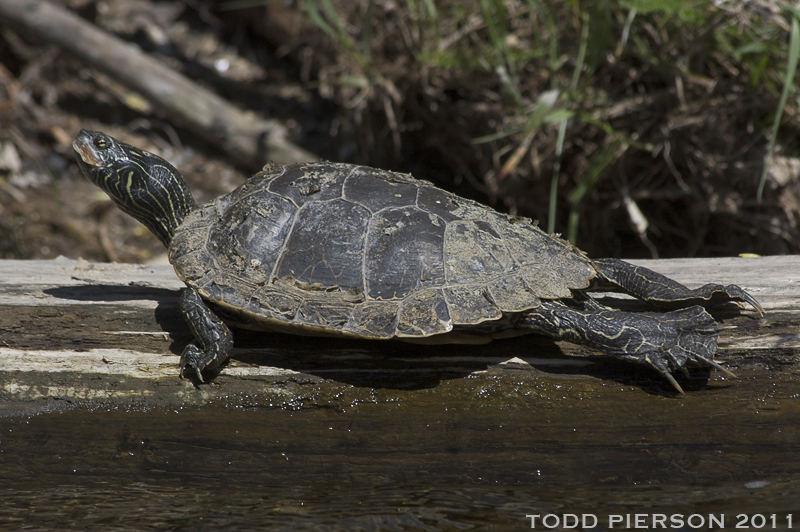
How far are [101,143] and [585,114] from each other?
3107 millimetres

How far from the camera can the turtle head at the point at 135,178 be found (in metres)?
3.13

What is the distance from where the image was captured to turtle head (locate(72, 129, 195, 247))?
313 cm

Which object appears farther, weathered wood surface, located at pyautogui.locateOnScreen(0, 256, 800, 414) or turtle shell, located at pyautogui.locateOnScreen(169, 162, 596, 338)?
weathered wood surface, located at pyautogui.locateOnScreen(0, 256, 800, 414)

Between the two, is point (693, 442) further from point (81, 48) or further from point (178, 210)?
point (81, 48)

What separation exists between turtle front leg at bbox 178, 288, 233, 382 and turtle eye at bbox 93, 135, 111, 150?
1.02m

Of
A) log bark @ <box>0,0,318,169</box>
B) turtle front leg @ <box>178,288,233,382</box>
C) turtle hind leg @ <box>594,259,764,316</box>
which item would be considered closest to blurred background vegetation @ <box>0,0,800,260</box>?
A: log bark @ <box>0,0,318,169</box>

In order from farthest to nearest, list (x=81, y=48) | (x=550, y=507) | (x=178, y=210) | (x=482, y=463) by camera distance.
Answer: (x=81, y=48), (x=178, y=210), (x=482, y=463), (x=550, y=507)

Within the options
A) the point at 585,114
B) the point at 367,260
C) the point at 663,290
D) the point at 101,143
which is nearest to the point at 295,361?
the point at 367,260

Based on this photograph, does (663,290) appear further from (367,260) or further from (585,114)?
(585,114)

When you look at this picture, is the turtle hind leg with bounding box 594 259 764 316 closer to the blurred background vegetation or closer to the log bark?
the blurred background vegetation

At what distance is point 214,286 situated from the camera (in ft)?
9.01

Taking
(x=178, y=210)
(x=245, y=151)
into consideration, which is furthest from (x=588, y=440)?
(x=245, y=151)

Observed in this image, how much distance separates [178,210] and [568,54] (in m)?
3.14

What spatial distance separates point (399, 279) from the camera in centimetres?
269
